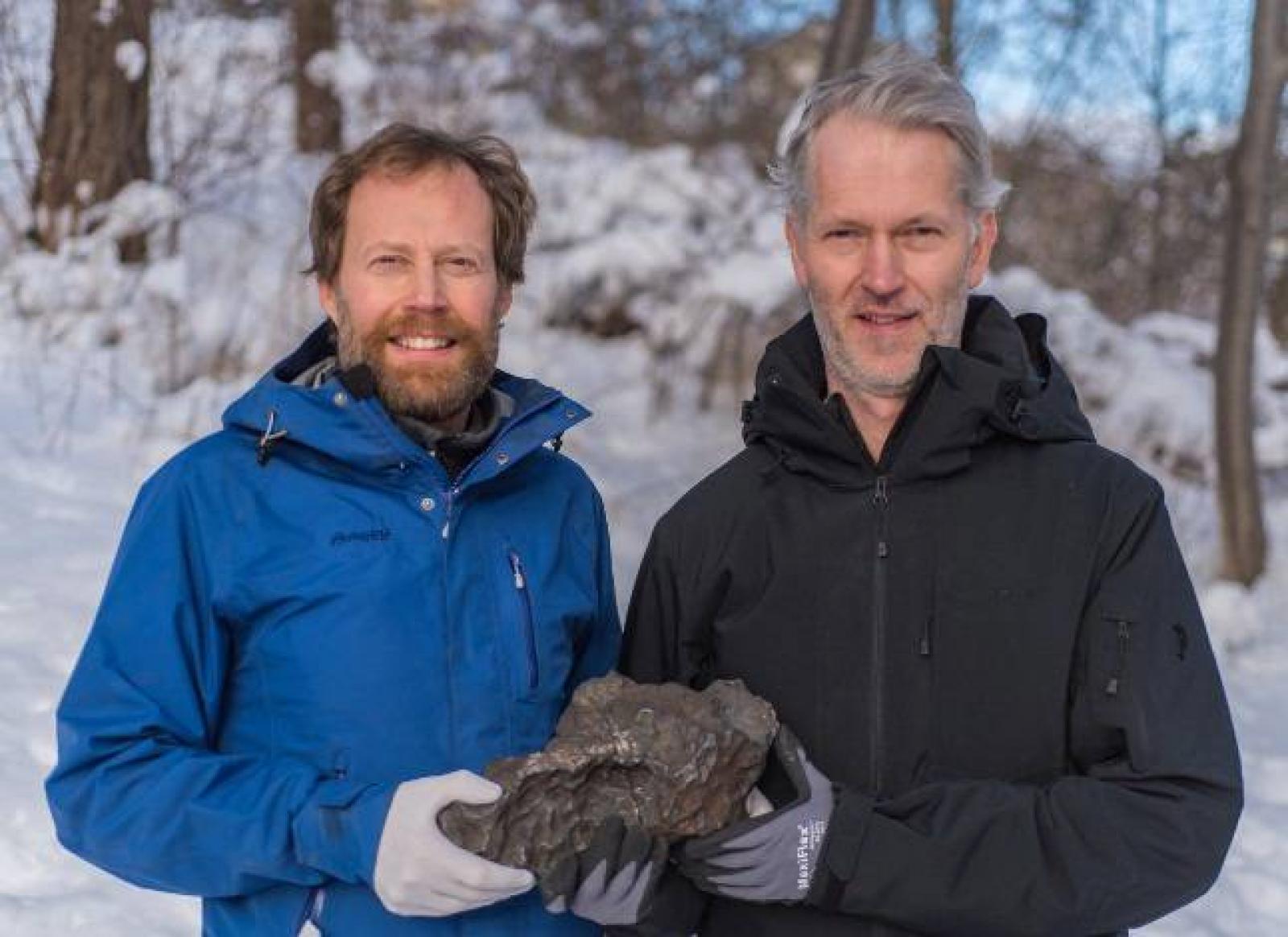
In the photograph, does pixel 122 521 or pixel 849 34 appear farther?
pixel 849 34

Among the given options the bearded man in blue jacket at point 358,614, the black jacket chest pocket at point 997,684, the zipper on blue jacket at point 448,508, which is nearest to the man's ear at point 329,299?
the bearded man in blue jacket at point 358,614

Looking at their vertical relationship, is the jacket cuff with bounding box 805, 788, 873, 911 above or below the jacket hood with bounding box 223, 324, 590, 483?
below

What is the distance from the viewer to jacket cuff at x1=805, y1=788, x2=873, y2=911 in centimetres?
211

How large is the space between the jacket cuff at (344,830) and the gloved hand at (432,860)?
0.02 m

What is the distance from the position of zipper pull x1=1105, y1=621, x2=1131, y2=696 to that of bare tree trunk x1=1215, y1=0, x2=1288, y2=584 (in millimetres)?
5406

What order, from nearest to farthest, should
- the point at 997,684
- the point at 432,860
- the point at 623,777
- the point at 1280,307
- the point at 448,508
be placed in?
1. the point at 432,860
2. the point at 623,777
3. the point at 997,684
4. the point at 448,508
5. the point at 1280,307

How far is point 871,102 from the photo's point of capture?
2395 mm

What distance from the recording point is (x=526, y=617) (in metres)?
2.38

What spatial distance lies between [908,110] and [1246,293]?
5.42m

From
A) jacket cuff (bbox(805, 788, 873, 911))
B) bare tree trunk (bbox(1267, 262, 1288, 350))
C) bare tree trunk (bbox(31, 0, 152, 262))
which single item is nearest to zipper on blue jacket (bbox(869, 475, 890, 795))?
jacket cuff (bbox(805, 788, 873, 911))

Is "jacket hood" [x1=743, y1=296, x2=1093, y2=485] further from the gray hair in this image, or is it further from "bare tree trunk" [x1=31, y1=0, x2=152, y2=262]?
"bare tree trunk" [x1=31, y1=0, x2=152, y2=262]

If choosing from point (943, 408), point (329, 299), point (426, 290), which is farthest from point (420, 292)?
point (943, 408)

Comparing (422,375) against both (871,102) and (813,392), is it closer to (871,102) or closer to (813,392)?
(813,392)

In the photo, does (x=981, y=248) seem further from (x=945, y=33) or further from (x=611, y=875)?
(x=945, y=33)
